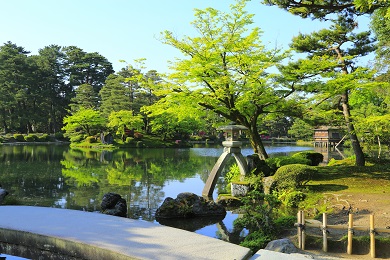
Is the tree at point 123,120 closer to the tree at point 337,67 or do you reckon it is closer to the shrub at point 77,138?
the shrub at point 77,138

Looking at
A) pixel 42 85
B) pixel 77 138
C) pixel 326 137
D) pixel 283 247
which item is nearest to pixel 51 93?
pixel 42 85

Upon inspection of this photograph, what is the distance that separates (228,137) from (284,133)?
5290 cm

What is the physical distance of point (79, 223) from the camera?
6051mm

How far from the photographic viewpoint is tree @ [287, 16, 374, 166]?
41.6 ft

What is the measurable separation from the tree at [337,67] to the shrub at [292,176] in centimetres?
391

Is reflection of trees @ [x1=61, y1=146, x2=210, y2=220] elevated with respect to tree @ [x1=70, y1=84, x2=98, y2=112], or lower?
lower

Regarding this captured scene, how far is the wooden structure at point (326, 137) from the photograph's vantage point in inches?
1615

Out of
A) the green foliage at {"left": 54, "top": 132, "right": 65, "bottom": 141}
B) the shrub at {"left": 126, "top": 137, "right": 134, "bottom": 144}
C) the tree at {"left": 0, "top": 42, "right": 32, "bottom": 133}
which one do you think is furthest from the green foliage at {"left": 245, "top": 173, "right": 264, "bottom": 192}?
the tree at {"left": 0, "top": 42, "right": 32, "bottom": 133}

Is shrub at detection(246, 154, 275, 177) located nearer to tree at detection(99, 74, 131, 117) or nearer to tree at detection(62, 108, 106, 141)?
tree at detection(99, 74, 131, 117)

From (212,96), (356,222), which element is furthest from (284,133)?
(356,222)

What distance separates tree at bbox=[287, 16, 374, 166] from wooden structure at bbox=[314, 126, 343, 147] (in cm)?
2656

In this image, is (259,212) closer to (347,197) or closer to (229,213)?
(229,213)

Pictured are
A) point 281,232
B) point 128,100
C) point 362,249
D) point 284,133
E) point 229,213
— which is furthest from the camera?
point 284,133

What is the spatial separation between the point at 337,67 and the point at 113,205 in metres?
11.5
